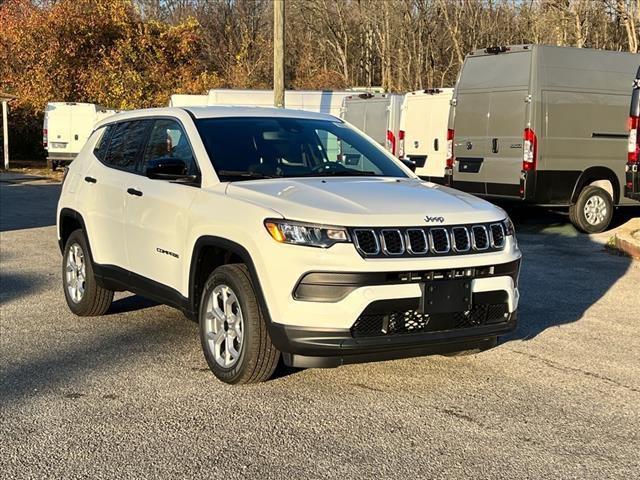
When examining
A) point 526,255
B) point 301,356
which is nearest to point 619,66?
point 526,255

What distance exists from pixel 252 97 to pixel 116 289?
1382cm

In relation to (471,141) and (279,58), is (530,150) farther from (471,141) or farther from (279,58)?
(279,58)

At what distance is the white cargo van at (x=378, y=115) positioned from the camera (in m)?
16.5

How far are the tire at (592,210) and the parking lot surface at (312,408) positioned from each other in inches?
217

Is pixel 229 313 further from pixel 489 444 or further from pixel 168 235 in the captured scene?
pixel 489 444

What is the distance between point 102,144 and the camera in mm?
6707

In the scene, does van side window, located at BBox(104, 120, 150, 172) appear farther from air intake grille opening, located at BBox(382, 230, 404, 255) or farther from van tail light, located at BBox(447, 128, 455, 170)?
van tail light, located at BBox(447, 128, 455, 170)

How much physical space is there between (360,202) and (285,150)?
47.5 inches

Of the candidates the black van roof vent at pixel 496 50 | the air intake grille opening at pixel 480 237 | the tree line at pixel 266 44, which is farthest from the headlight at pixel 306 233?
the tree line at pixel 266 44

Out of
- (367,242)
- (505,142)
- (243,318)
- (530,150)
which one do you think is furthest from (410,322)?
(505,142)

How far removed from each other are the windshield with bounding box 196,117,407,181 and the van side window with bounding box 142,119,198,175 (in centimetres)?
17

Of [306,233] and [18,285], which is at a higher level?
[306,233]

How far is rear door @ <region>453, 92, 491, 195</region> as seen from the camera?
1259 cm

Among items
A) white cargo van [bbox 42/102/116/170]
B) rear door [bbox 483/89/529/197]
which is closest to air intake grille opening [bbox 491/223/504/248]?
rear door [bbox 483/89/529/197]
